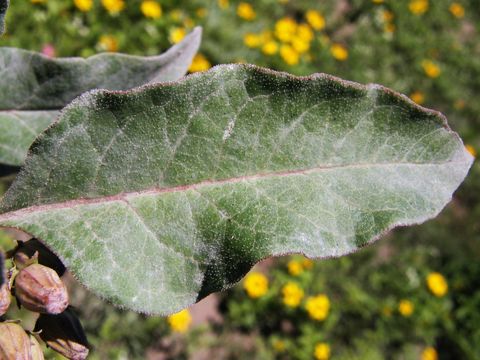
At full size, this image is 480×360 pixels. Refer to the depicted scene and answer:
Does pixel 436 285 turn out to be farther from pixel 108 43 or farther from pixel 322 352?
pixel 108 43

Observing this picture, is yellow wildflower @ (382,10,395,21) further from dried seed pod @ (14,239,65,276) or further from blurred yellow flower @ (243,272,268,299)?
dried seed pod @ (14,239,65,276)

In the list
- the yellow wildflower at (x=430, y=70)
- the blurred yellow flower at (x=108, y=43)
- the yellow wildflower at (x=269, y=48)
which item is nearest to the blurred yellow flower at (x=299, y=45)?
the yellow wildflower at (x=269, y=48)

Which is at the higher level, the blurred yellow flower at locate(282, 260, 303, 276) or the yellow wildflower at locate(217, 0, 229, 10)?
the yellow wildflower at locate(217, 0, 229, 10)

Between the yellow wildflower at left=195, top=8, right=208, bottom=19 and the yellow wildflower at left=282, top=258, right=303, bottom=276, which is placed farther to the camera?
the yellow wildflower at left=195, top=8, right=208, bottom=19

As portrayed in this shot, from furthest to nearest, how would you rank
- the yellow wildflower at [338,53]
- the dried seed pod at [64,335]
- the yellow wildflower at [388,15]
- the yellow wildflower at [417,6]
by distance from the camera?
the yellow wildflower at [417,6]
the yellow wildflower at [388,15]
the yellow wildflower at [338,53]
the dried seed pod at [64,335]

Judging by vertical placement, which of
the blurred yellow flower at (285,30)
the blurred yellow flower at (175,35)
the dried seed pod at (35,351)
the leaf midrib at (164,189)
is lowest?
the blurred yellow flower at (285,30)

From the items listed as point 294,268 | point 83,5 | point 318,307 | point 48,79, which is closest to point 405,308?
point 318,307

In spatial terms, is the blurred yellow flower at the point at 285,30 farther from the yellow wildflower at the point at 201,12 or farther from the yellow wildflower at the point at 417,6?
the yellow wildflower at the point at 417,6

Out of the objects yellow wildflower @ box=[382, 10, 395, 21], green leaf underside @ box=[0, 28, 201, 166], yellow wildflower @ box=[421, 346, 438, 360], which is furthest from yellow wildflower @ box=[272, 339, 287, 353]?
yellow wildflower @ box=[382, 10, 395, 21]
